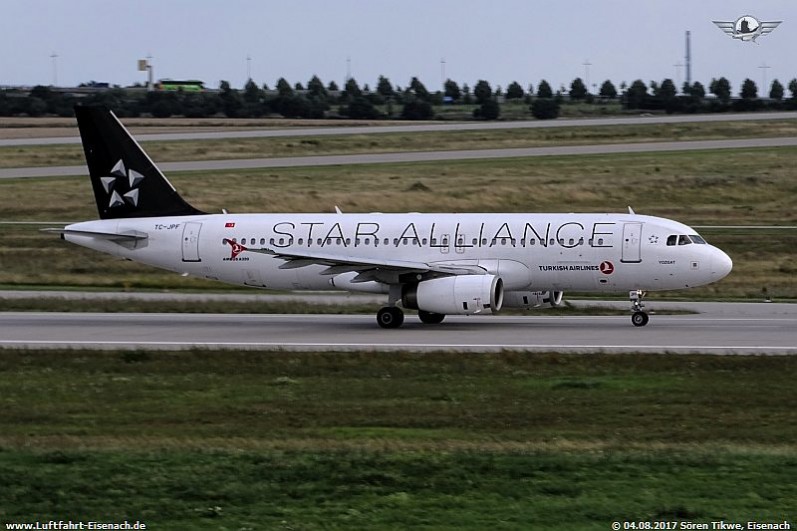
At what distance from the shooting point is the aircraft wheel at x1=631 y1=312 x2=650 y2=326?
35.1 metres

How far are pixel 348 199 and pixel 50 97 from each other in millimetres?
79036

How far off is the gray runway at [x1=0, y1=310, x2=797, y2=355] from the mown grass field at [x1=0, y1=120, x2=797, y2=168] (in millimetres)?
Answer: 56012

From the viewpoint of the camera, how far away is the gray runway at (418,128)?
104062mm

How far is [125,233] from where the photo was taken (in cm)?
3894

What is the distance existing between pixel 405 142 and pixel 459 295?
6650 centimetres

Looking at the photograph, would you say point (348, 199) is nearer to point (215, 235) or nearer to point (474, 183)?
point (474, 183)

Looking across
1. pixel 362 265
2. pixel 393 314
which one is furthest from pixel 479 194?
pixel 362 265

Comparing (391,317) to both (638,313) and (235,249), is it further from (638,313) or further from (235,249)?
(638,313)

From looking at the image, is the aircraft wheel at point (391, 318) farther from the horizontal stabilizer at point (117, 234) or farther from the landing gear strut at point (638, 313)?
the horizontal stabilizer at point (117, 234)

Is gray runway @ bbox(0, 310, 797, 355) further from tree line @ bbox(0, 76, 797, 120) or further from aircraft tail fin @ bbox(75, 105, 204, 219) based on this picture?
tree line @ bbox(0, 76, 797, 120)

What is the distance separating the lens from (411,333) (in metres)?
34.7

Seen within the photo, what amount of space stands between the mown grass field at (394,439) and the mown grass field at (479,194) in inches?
1023

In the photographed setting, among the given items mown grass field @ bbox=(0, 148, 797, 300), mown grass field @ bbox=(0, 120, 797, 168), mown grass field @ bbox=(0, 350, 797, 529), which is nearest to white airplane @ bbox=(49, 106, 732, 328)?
mown grass field @ bbox=(0, 350, 797, 529)

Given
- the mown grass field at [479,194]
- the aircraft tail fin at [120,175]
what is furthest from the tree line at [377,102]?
the aircraft tail fin at [120,175]
